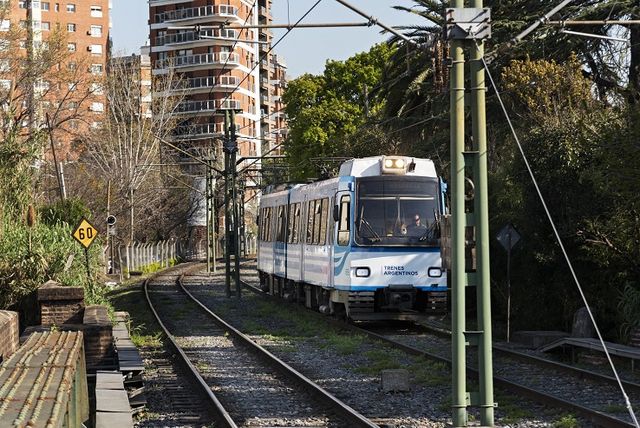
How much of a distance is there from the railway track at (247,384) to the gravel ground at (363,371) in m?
0.40

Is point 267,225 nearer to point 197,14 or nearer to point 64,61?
point 64,61

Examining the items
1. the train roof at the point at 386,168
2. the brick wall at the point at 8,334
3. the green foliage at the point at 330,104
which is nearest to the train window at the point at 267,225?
the train roof at the point at 386,168

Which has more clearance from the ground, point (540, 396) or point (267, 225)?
point (267, 225)

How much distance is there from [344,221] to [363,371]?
7.29 m

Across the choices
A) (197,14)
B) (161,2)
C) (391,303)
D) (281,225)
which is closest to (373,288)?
(391,303)

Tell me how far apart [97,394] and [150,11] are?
105 m

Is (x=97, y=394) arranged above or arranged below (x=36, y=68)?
below

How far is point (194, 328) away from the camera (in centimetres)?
2759

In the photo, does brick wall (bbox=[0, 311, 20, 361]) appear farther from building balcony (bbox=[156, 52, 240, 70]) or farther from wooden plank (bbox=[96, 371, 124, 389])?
building balcony (bbox=[156, 52, 240, 70])

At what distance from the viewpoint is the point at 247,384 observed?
56.2 feet

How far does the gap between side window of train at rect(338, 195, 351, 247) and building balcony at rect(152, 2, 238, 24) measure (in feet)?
283

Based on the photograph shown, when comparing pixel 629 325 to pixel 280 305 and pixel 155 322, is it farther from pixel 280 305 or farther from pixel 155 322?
pixel 280 305

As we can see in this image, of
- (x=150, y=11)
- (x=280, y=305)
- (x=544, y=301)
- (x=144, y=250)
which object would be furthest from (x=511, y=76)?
(x=150, y=11)

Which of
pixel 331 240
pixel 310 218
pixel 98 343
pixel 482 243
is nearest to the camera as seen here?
pixel 482 243
